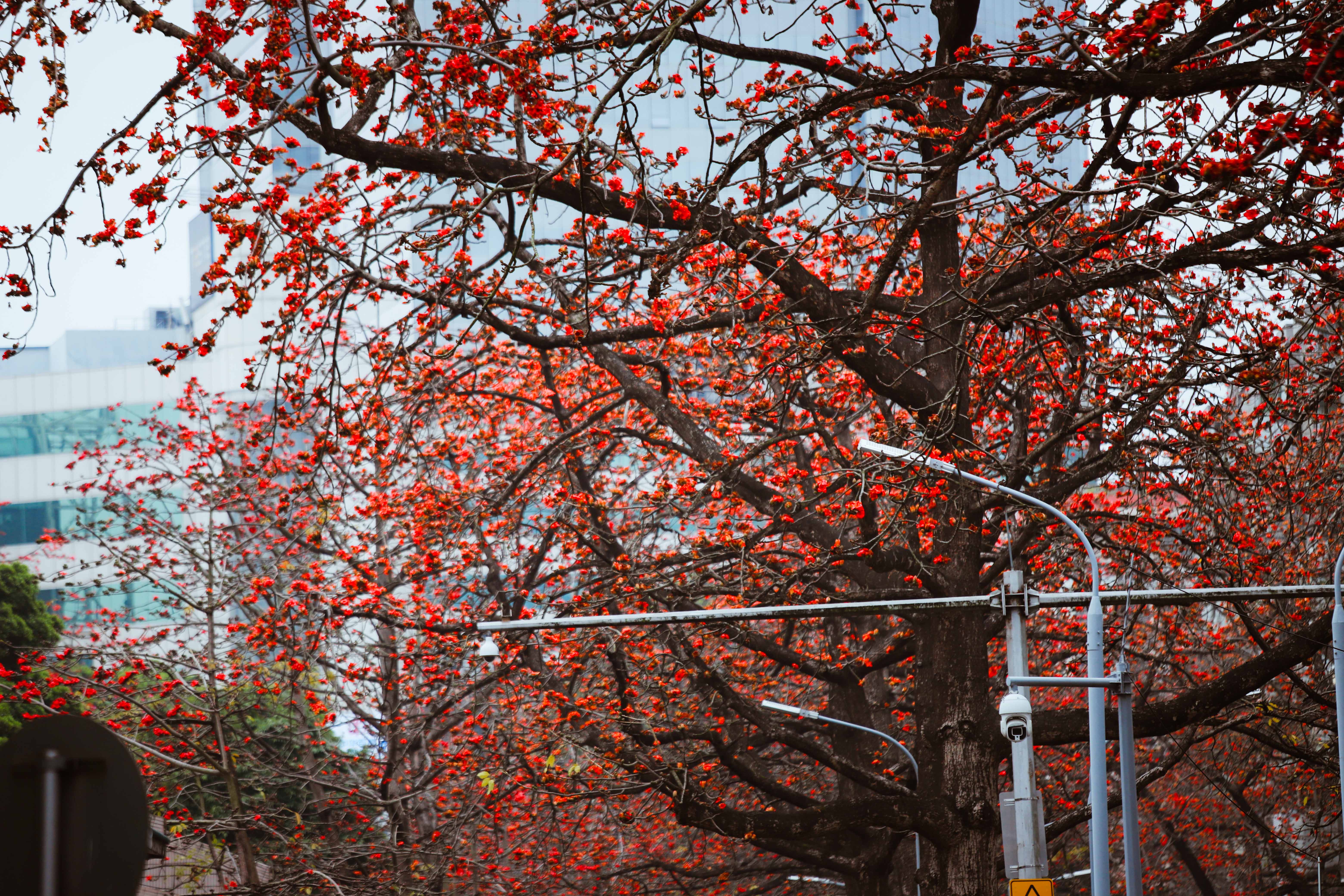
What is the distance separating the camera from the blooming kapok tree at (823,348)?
312 inches

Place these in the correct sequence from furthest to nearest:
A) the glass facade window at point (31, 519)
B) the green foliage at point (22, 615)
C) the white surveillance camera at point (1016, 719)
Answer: the glass facade window at point (31, 519)
the green foliage at point (22, 615)
the white surveillance camera at point (1016, 719)

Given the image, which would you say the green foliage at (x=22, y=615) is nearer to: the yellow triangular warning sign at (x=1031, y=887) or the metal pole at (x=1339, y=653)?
the yellow triangular warning sign at (x=1031, y=887)

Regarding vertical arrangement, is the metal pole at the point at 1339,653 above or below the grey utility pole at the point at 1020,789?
above

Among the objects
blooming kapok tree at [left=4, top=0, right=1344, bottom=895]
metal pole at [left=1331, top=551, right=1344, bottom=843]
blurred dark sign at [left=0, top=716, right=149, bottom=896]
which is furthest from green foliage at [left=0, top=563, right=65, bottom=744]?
blurred dark sign at [left=0, top=716, right=149, bottom=896]

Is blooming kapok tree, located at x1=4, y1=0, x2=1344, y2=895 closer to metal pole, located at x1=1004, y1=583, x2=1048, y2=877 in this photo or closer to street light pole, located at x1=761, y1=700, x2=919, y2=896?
street light pole, located at x1=761, y1=700, x2=919, y2=896

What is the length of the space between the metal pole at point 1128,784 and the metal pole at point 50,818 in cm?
800

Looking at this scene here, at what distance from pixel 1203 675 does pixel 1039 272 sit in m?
6.71

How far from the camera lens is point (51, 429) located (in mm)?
53531

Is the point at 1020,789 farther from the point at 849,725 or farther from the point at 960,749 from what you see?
the point at 849,725

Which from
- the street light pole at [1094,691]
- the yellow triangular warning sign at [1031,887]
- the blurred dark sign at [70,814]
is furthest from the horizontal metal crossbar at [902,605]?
the blurred dark sign at [70,814]

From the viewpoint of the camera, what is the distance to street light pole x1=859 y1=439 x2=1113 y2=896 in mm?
8641

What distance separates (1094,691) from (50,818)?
8072 mm

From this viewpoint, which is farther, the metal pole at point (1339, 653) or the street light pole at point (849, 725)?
the street light pole at point (849, 725)

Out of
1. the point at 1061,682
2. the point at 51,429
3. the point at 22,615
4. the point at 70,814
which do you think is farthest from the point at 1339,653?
the point at 51,429
